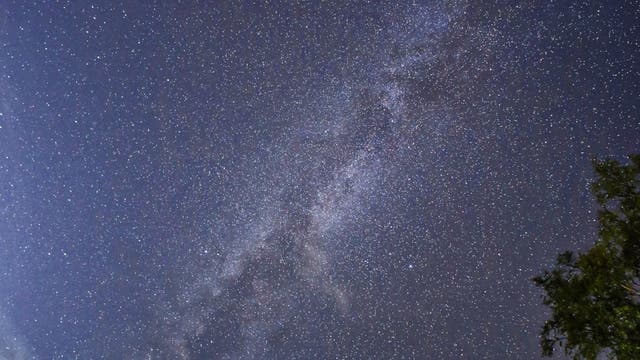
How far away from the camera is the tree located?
5.78 metres

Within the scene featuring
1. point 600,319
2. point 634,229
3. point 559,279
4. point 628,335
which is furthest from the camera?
point 559,279

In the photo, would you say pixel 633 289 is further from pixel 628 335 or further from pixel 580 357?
pixel 580 357

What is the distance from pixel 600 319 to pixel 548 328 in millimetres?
944

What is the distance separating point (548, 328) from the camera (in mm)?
6762

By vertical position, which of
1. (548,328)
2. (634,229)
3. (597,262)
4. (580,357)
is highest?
(634,229)

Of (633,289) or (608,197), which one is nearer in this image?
(633,289)

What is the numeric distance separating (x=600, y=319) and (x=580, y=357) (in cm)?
80

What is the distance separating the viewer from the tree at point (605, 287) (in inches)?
228

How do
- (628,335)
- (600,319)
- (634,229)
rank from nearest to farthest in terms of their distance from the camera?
(628,335), (600,319), (634,229)

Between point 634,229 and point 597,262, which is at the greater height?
point 634,229

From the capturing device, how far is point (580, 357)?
6.33 m

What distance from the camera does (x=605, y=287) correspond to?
6.12 m

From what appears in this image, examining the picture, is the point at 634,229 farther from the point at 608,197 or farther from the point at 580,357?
the point at 580,357

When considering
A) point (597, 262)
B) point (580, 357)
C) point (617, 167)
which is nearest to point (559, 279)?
point (597, 262)
